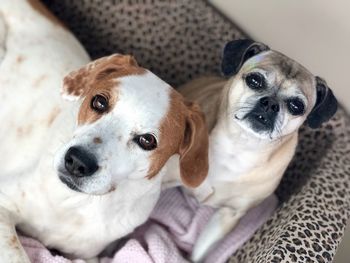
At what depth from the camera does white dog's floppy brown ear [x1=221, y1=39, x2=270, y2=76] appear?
6.97ft

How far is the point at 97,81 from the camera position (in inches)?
70.6

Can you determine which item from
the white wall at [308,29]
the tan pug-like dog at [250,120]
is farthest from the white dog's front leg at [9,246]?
the white wall at [308,29]

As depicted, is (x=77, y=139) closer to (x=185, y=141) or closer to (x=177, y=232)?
(x=185, y=141)

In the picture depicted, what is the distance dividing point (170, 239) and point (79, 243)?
432mm

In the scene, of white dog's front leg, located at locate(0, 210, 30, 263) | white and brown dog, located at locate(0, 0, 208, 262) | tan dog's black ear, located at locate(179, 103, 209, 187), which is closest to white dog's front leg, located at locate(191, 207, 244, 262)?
white and brown dog, located at locate(0, 0, 208, 262)

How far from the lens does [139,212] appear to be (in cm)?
206

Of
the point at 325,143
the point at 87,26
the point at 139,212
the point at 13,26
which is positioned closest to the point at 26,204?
the point at 139,212

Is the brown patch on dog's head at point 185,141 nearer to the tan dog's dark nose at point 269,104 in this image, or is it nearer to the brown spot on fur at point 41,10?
the tan dog's dark nose at point 269,104

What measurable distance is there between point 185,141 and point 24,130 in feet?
1.95

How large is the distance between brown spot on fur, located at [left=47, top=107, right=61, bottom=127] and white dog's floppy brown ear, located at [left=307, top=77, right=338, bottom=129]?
80 centimetres

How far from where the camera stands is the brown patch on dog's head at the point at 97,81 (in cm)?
169

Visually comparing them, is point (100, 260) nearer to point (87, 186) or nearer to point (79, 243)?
point (79, 243)

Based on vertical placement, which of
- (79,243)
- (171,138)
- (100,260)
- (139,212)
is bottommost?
(100,260)

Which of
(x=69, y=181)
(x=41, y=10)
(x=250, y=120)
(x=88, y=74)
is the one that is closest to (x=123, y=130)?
(x=69, y=181)
